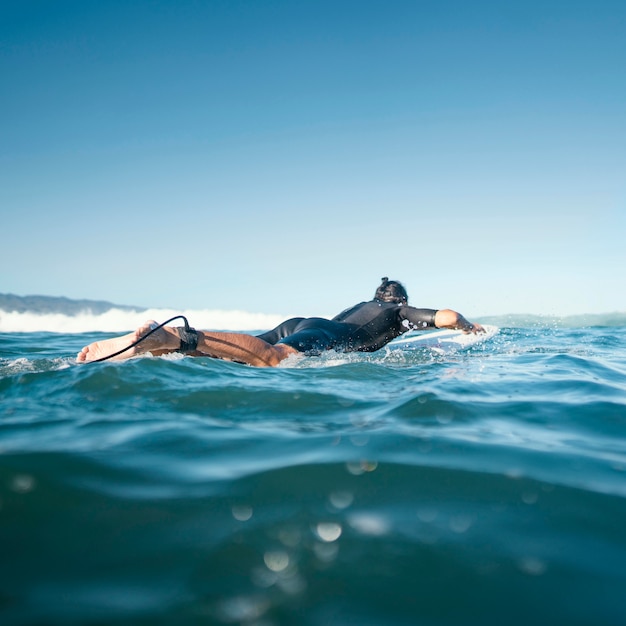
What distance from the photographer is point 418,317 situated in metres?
5.80

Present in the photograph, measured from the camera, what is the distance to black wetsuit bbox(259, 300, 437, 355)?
555 cm

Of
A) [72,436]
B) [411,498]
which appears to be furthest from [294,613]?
[72,436]

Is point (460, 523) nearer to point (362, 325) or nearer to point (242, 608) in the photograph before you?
point (242, 608)

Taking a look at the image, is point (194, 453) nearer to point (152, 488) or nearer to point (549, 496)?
point (152, 488)

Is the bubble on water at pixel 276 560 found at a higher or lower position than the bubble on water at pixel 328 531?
lower

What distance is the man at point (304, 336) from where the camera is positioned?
3.79 metres

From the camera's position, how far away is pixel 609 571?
122 cm

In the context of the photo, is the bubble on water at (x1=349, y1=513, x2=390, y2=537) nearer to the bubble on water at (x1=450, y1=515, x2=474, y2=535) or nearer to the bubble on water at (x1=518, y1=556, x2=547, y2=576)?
the bubble on water at (x1=450, y1=515, x2=474, y2=535)

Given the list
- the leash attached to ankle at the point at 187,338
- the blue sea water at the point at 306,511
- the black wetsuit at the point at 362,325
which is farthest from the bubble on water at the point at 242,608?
Answer: the black wetsuit at the point at 362,325

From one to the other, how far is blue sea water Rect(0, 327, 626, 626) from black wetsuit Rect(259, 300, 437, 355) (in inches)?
105

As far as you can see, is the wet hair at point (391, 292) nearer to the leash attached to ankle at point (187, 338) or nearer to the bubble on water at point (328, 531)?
the leash attached to ankle at point (187, 338)

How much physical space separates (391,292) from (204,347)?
3.40m

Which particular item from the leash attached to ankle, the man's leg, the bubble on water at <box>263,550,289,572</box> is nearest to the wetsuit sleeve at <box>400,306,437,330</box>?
the man's leg

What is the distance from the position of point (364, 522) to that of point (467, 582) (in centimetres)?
34
